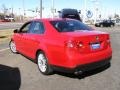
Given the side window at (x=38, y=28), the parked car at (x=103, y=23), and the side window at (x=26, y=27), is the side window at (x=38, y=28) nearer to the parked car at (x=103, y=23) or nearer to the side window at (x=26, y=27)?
the side window at (x=26, y=27)

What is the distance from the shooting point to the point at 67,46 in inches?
298

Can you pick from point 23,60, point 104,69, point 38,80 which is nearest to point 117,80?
point 104,69

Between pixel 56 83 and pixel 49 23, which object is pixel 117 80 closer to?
pixel 56 83

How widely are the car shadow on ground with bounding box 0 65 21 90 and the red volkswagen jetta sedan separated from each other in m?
0.77

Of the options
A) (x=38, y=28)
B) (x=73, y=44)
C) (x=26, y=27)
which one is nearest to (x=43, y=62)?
(x=38, y=28)

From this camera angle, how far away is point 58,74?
8570 millimetres

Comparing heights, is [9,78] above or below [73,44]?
below

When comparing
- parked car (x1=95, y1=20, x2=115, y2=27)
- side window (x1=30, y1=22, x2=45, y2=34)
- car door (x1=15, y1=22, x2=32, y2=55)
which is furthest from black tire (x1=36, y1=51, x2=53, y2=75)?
parked car (x1=95, y1=20, x2=115, y2=27)

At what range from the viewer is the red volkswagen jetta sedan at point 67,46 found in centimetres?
757

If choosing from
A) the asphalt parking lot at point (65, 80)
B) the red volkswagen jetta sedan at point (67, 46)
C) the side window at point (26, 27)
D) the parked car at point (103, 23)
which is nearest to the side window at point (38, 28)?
the red volkswagen jetta sedan at point (67, 46)

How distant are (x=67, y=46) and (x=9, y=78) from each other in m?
1.87

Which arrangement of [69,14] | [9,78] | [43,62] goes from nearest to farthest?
[9,78], [43,62], [69,14]

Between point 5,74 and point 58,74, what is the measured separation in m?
1.53

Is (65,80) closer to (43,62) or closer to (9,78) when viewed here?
(43,62)
